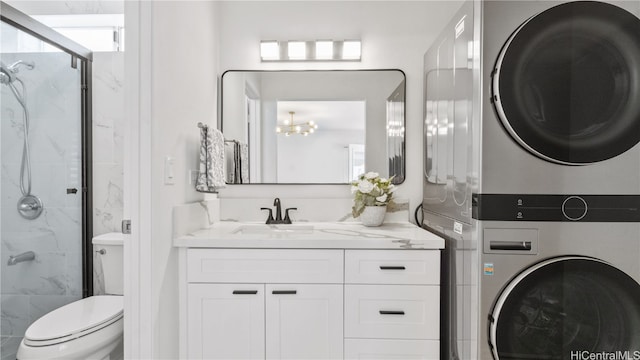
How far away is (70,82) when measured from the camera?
2.03m

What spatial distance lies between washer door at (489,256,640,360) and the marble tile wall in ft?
7.00

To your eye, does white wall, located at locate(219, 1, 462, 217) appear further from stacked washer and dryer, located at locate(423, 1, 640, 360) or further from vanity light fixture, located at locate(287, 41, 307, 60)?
stacked washer and dryer, located at locate(423, 1, 640, 360)

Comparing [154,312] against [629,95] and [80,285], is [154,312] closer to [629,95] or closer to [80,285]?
[80,285]

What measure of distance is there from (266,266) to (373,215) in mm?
733

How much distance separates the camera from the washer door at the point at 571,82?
49.0 inches

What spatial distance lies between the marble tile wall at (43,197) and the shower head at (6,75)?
0.03 m

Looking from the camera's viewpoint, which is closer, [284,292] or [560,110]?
[560,110]

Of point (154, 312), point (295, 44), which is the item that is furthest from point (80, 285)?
point (295, 44)

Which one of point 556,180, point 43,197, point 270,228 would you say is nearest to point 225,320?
point 270,228

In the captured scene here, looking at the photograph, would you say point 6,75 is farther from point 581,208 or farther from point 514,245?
point 581,208

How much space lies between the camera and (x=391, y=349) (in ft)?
5.16

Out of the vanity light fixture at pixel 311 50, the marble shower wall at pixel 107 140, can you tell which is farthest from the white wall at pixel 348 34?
the marble shower wall at pixel 107 140

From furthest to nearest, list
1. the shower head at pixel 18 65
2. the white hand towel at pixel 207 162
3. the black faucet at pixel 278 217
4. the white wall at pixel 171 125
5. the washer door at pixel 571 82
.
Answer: the black faucet at pixel 278 217 < the white hand towel at pixel 207 162 < the shower head at pixel 18 65 < the white wall at pixel 171 125 < the washer door at pixel 571 82

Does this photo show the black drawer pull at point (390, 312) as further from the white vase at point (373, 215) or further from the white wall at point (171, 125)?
the white wall at point (171, 125)
